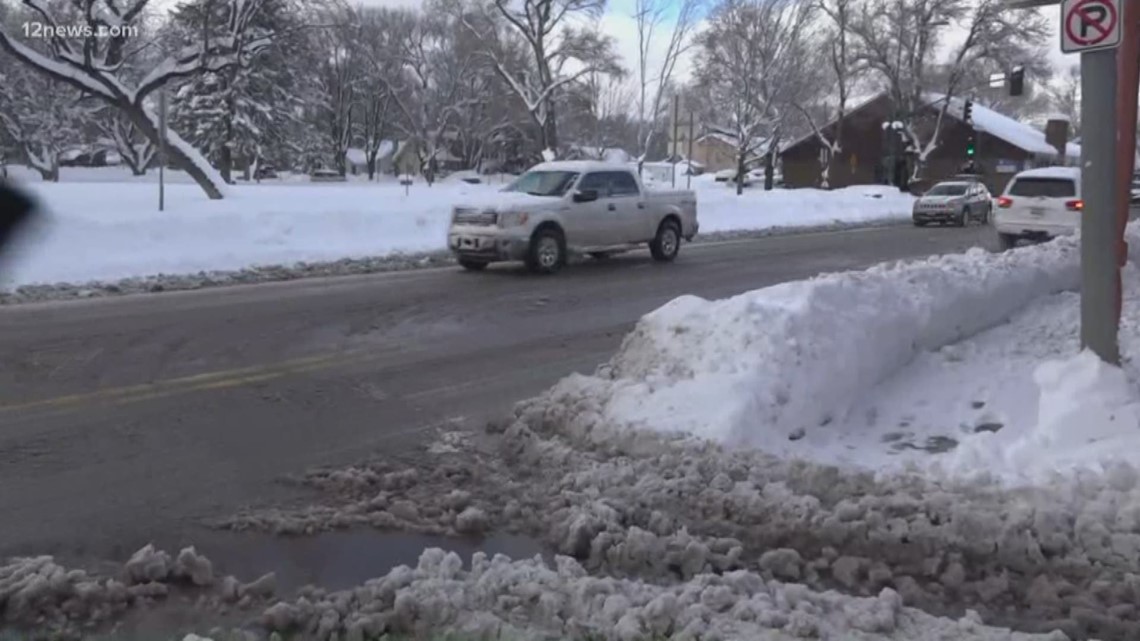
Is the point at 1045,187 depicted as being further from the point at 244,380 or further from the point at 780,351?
the point at 244,380

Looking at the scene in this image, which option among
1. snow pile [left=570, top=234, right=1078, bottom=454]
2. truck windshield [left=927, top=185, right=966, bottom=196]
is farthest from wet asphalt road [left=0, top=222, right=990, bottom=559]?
truck windshield [left=927, top=185, right=966, bottom=196]

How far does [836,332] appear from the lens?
7.99 m

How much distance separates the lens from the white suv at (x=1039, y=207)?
22578 mm

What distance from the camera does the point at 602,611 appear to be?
4555 mm

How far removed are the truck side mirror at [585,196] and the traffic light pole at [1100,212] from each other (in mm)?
11779

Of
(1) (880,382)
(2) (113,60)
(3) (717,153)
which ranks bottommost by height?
(1) (880,382)

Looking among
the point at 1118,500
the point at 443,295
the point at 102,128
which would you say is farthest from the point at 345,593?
the point at 102,128

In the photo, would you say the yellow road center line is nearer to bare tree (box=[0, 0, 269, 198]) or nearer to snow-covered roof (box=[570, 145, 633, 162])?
bare tree (box=[0, 0, 269, 198])

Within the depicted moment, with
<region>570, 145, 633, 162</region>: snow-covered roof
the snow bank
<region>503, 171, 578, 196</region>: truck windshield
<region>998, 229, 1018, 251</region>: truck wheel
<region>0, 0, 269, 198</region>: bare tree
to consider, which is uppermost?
<region>570, 145, 633, 162</region>: snow-covered roof

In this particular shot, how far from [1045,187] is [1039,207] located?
546 mm

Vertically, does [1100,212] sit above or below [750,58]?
below

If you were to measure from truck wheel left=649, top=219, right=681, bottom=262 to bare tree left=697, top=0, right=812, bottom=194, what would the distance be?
3416cm

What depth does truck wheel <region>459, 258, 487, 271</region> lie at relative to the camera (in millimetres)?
18297

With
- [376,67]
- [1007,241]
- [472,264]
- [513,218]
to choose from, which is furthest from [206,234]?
[376,67]
